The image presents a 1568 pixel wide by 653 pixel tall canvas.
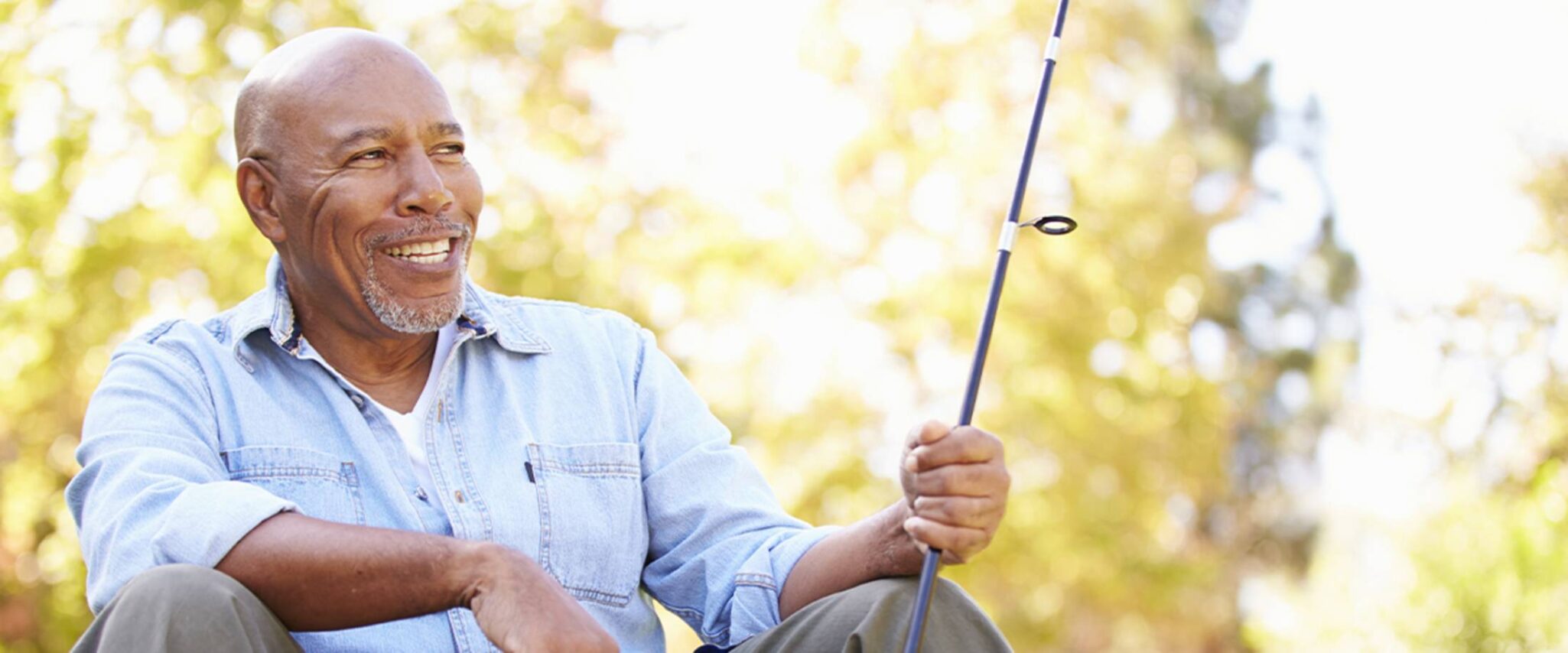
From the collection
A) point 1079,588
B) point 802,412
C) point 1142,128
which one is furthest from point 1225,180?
point 802,412

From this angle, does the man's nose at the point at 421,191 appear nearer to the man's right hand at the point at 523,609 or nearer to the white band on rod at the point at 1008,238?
the man's right hand at the point at 523,609

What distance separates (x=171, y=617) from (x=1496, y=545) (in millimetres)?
7217

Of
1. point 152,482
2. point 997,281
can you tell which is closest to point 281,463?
point 152,482

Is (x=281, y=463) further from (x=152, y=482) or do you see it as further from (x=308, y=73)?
(x=308, y=73)

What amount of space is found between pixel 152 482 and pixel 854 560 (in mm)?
989

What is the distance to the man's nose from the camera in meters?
2.77

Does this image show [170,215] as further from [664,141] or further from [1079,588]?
[1079,588]

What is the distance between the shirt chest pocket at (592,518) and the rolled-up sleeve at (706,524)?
0.16ft

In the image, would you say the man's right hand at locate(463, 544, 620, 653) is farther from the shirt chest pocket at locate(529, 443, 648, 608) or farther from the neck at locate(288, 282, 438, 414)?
the neck at locate(288, 282, 438, 414)

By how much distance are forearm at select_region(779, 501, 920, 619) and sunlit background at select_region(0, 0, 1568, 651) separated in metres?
4.60

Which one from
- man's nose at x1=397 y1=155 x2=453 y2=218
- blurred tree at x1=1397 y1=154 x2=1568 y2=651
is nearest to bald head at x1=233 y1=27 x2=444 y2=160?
man's nose at x1=397 y1=155 x2=453 y2=218

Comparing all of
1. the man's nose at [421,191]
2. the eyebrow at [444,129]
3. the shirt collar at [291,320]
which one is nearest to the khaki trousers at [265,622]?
the shirt collar at [291,320]

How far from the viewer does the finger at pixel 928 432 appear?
2271 millimetres

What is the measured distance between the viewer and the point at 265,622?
6.95ft
